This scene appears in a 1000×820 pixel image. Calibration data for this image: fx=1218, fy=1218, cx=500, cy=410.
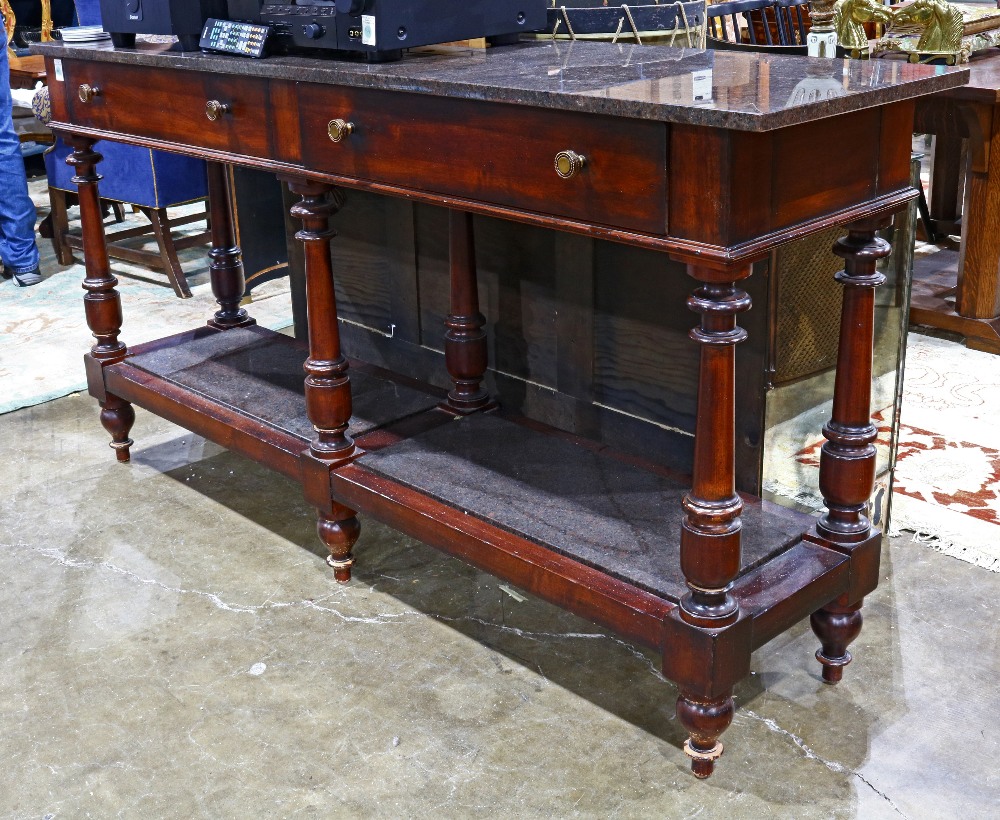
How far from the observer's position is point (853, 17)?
3.89m

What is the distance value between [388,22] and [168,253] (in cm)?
284

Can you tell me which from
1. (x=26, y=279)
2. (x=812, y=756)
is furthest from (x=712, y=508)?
(x=26, y=279)

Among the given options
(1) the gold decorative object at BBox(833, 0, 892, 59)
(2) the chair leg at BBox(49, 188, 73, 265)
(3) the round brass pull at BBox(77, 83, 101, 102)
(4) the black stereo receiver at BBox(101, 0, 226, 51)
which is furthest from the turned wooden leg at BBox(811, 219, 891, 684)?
(2) the chair leg at BBox(49, 188, 73, 265)

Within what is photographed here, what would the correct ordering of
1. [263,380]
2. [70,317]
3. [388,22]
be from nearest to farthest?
[388,22] < [263,380] < [70,317]

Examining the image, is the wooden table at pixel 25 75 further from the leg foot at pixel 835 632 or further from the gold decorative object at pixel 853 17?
the leg foot at pixel 835 632

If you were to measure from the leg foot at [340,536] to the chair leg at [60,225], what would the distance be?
3.18 meters

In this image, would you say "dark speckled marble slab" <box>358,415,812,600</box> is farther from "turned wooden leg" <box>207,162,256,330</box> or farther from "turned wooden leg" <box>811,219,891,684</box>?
"turned wooden leg" <box>207,162,256,330</box>

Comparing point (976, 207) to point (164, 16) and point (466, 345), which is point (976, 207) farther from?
point (164, 16)

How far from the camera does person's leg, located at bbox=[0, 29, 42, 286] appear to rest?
4.97 metres

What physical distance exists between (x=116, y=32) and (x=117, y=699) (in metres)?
1.45

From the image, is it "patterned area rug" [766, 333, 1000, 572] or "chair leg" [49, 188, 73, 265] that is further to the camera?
Result: "chair leg" [49, 188, 73, 265]

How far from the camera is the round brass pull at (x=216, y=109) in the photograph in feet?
7.95

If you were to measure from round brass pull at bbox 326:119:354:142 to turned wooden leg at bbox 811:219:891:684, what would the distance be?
34.0 inches

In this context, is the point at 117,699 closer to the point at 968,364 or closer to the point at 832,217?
the point at 832,217
